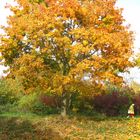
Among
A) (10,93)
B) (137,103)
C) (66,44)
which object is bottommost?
(137,103)

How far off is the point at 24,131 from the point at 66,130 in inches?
88.2

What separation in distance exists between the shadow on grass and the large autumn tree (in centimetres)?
324

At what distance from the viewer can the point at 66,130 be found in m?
22.1

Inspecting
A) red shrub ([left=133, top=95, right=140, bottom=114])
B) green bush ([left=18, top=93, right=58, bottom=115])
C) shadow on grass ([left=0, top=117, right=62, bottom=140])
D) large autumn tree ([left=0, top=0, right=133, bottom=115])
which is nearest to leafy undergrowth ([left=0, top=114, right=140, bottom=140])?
shadow on grass ([left=0, top=117, right=62, bottom=140])

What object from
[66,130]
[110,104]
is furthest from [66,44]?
[110,104]

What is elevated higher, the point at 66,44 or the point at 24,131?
the point at 66,44

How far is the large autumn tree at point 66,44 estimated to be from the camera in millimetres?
25766

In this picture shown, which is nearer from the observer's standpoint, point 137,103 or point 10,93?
point 137,103

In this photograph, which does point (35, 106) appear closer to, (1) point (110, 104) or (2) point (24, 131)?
(1) point (110, 104)

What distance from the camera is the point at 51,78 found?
2617cm

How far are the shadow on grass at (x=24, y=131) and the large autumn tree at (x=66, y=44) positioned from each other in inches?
128

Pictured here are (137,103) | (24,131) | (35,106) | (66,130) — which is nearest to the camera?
(24,131)

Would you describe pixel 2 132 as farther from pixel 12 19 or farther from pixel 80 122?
pixel 12 19

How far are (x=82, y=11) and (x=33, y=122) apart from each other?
7201 mm
